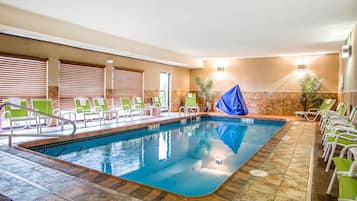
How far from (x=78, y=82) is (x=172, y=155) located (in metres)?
4.40

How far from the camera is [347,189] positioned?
1.74m

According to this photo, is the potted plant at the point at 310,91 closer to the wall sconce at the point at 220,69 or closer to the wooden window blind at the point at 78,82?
the wall sconce at the point at 220,69

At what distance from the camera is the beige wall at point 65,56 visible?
6.04 metres

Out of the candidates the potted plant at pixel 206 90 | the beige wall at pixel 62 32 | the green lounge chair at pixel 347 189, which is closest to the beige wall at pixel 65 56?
the beige wall at pixel 62 32

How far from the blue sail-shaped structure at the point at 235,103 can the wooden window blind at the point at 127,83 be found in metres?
3.93

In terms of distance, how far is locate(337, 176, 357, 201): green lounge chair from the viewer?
163cm

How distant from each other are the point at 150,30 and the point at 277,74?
7108 mm

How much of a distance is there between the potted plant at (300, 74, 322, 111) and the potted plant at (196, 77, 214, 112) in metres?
4.34

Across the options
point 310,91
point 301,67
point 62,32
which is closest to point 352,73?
point 310,91

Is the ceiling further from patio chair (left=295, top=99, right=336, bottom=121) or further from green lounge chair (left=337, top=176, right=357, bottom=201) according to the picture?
green lounge chair (left=337, top=176, right=357, bottom=201)

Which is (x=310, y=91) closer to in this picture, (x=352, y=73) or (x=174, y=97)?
(x=352, y=73)

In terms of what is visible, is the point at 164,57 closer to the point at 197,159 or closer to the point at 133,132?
the point at 133,132

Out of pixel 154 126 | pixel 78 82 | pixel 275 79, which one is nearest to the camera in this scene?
pixel 78 82

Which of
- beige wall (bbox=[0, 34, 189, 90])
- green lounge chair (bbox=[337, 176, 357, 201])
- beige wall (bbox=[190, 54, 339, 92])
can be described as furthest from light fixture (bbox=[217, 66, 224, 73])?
green lounge chair (bbox=[337, 176, 357, 201])
